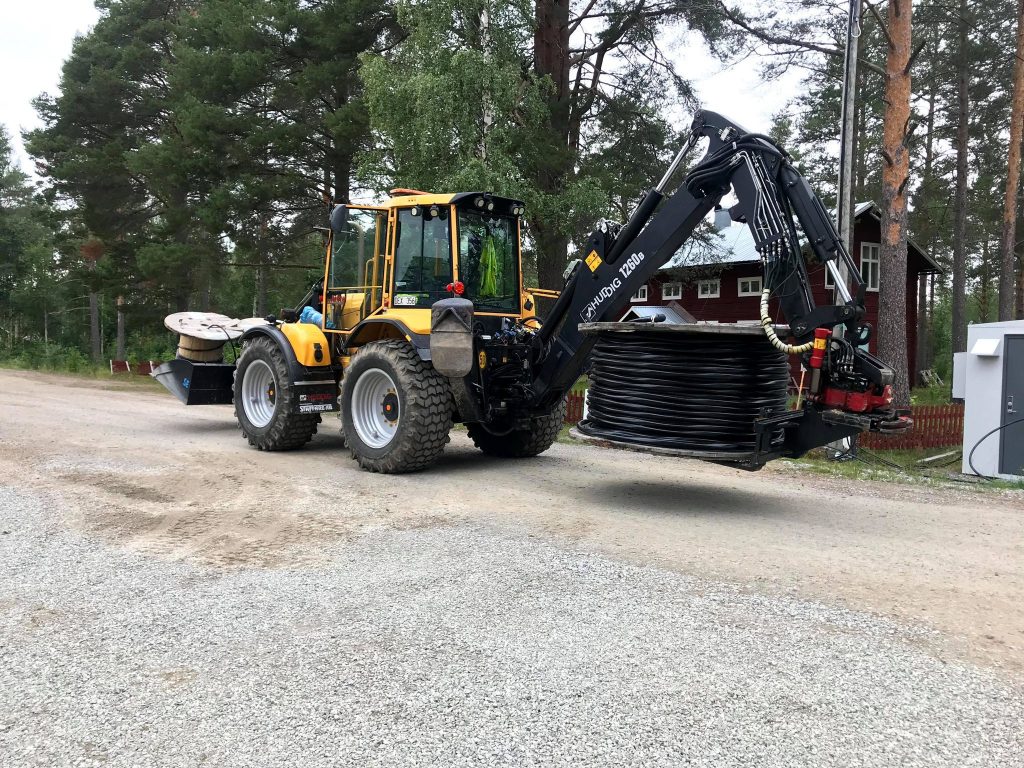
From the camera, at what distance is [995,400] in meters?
10.2

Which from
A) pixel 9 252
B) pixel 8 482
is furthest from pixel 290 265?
pixel 9 252

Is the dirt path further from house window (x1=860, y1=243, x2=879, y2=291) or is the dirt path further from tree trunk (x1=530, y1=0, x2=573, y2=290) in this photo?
house window (x1=860, y1=243, x2=879, y2=291)

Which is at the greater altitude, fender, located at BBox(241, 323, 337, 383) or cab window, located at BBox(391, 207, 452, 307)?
cab window, located at BBox(391, 207, 452, 307)

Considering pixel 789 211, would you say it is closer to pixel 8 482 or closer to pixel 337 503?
pixel 337 503

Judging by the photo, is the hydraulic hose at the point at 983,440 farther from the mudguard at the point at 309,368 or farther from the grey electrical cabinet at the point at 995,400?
the mudguard at the point at 309,368

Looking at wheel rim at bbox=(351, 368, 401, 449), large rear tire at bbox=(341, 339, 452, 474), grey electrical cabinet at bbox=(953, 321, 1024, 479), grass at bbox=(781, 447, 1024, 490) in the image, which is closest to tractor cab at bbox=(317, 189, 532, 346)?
large rear tire at bbox=(341, 339, 452, 474)

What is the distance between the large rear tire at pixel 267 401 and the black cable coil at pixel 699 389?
173 inches

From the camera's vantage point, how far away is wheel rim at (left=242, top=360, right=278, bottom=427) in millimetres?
10000

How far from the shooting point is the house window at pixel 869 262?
27.5 meters

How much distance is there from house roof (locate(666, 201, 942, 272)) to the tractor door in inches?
166

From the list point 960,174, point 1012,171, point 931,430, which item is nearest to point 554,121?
point 931,430

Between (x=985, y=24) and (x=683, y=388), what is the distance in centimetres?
2187

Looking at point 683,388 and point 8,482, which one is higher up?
point 683,388

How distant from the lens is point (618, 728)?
3002 mm
